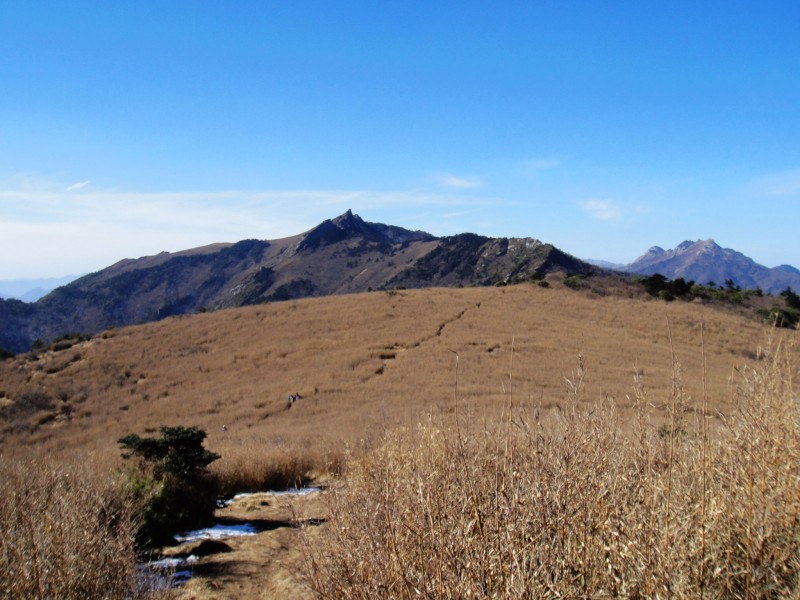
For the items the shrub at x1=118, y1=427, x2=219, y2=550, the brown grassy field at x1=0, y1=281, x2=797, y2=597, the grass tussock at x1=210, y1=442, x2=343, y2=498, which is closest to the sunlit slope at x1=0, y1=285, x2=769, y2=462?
the brown grassy field at x1=0, y1=281, x2=797, y2=597

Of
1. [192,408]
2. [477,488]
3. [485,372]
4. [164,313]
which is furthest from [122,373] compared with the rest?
[164,313]

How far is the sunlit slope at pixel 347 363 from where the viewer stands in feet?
54.7

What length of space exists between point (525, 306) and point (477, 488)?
104ft

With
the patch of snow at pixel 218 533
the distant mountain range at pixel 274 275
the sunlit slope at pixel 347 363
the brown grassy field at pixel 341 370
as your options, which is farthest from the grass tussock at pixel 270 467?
the distant mountain range at pixel 274 275

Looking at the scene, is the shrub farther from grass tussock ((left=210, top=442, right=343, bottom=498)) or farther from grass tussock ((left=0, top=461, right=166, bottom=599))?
grass tussock ((left=0, top=461, right=166, bottom=599))

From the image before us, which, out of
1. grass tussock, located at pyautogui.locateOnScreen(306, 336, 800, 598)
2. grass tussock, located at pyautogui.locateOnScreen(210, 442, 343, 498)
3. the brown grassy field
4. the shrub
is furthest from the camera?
the brown grassy field

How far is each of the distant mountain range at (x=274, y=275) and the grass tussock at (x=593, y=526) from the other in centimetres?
6274

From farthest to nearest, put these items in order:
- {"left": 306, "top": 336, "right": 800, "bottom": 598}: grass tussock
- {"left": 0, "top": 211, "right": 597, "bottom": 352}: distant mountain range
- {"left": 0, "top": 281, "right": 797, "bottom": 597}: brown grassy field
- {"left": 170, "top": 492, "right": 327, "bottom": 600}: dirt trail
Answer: {"left": 0, "top": 211, "right": 597, "bottom": 352}: distant mountain range
{"left": 0, "top": 281, "right": 797, "bottom": 597}: brown grassy field
{"left": 170, "top": 492, "right": 327, "bottom": 600}: dirt trail
{"left": 306, "top": 336, "right": 800, "bottom": 598}: grass tussock

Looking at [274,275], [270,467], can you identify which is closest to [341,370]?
[270,467]

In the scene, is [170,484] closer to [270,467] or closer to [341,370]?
[270,467]

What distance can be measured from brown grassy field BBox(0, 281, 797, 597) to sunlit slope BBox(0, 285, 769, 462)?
0.37 ft

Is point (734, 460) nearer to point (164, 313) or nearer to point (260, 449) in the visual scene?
point (260, 449)

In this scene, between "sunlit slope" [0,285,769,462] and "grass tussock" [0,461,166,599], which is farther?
"sunlit slope" [0,285,769,462]

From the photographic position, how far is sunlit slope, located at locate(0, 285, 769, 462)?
656 inches
